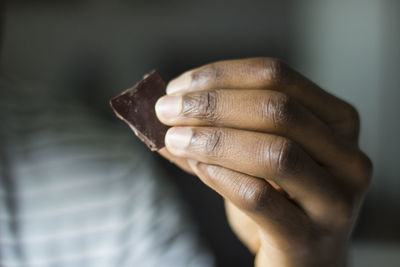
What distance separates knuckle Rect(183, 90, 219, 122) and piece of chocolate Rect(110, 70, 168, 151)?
0.23ft

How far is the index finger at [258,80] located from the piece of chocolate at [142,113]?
Result: 0.05 metres

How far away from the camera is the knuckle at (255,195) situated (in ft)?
2.02

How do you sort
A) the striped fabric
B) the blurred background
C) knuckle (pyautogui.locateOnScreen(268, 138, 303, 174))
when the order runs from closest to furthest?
knuckle (pyautogui.locateOnScreen(268, 138, 303, 174))
the striped fabric
the blurred background

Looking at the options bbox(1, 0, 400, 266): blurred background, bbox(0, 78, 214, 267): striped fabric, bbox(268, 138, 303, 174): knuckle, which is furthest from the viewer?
bbox(1, 0, 400, 266): blurred background

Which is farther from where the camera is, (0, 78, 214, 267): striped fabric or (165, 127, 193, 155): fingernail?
(0, 78, 214, 267): striped fabric

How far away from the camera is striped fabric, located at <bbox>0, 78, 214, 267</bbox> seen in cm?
125

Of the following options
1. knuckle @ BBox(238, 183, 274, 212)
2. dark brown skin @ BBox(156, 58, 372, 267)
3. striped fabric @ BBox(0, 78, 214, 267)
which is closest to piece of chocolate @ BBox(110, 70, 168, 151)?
dark brown skin @ BBox(156, 58, 372, 267)

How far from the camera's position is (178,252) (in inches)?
50.6

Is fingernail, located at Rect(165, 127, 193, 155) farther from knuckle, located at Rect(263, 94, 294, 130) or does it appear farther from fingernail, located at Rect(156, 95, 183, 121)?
knuckle, located at Rect(263, 94, 294, 130)

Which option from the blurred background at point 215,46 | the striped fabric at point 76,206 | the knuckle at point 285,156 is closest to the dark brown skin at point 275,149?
the knuckle at point 285,156

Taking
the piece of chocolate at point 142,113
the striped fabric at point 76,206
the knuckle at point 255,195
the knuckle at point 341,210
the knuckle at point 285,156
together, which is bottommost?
the striped fabric at point 76,206

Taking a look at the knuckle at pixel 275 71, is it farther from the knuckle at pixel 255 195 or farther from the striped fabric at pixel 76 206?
the striped fabric at pixel 76 206

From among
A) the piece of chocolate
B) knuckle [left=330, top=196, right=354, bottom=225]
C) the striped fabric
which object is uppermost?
the piece of chocolate

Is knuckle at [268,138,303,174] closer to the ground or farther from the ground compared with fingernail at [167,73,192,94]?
closer to the ground
